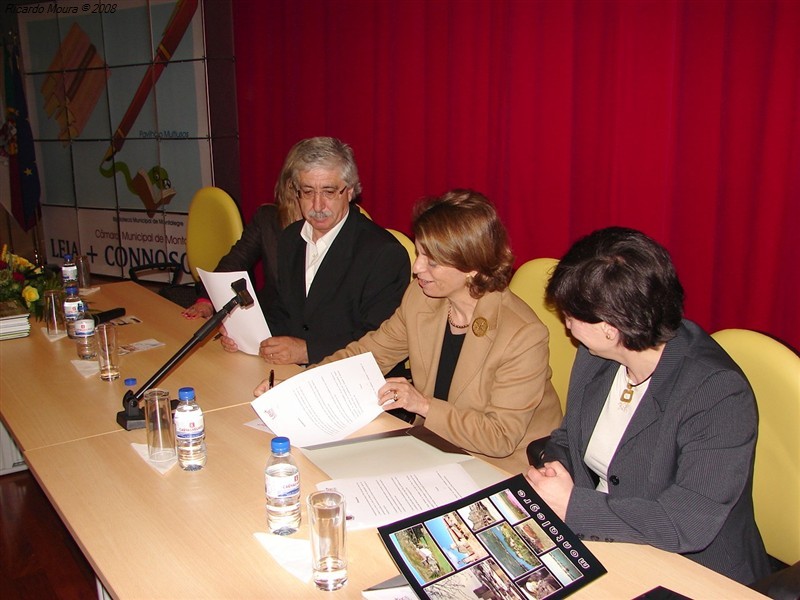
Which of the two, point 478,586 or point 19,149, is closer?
point 478,586

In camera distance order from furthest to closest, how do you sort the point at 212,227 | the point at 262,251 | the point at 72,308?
the point at 212,227, the point at 262,251, the point at 72,308

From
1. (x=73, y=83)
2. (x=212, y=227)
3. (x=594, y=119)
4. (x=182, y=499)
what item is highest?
(x=73, y=83)

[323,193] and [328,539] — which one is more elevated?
[323,193]

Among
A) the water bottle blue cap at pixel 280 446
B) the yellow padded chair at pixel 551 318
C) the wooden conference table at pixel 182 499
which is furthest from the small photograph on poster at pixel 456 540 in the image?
the yellow padded chair at pixel 551 318

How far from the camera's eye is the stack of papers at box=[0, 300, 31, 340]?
2844 mm

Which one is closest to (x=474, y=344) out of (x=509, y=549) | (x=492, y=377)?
(x=492, y=377)

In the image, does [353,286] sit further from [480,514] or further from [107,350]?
[480,514]

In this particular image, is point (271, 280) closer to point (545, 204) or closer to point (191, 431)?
point (545, 204)

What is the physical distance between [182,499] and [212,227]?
259 centimetres

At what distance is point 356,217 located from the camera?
2920mm

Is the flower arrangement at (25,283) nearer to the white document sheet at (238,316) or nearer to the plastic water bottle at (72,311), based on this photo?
the plastic water bottle at (72,311)

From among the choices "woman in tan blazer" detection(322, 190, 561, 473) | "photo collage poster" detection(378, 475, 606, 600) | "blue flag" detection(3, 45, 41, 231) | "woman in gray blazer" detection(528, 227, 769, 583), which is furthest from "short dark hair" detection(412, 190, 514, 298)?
"blue flag" detection(3, 45, 41, 231)

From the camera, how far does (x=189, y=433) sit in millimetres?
1795

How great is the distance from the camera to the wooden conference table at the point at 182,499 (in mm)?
1367
